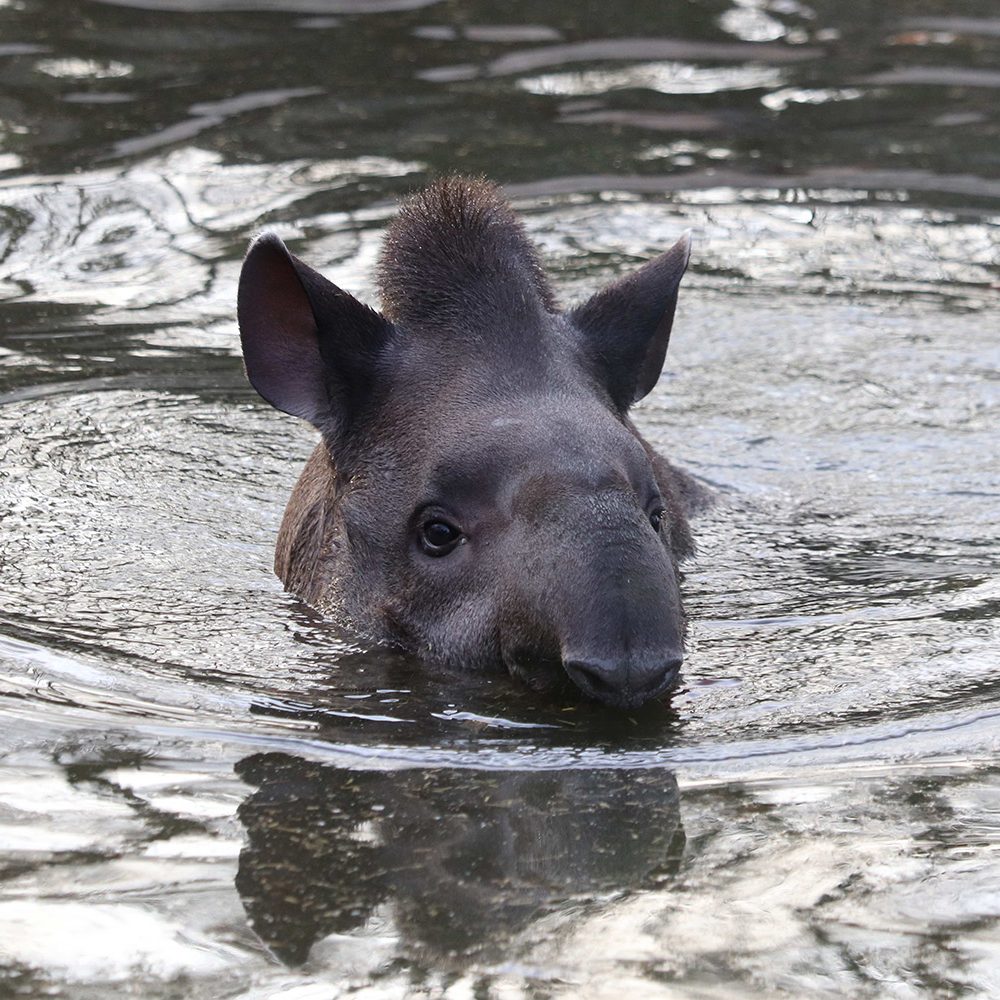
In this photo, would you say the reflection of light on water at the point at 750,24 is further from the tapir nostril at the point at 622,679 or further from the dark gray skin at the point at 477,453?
the tapir nostril at the point at 622,679

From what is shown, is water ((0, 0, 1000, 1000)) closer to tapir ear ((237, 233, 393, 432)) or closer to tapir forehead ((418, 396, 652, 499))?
tapir forehead ((418, 396, 652, 499))

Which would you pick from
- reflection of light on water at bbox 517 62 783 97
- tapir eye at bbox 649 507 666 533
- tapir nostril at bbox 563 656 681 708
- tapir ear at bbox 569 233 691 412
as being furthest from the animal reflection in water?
reflection of light on water at bbox 517 62 783 97

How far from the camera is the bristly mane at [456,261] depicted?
794cm

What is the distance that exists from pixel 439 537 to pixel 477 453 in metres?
0.36

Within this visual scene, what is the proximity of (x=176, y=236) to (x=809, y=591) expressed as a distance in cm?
755

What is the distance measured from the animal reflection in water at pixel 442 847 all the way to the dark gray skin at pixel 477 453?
23.4 inches

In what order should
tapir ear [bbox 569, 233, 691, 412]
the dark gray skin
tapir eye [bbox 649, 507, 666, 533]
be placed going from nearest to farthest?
1. the dark gray skin
2. tapir eye [bbox 649, 507, 666, 533]
3. tapir ear [bbox 569, 233, 691, 412]

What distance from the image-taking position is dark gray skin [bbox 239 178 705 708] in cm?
639

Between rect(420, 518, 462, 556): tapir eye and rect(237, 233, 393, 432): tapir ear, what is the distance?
2.93ft

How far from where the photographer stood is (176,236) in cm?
1469

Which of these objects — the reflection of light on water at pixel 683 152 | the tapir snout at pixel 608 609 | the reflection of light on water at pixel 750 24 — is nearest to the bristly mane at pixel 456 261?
the tapir snout at pixel 608 609

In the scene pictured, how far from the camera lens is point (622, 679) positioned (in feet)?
20.0

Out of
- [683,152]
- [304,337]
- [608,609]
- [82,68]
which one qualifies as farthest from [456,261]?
[82,68]

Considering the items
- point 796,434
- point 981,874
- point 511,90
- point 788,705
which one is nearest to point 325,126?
point 511,90
